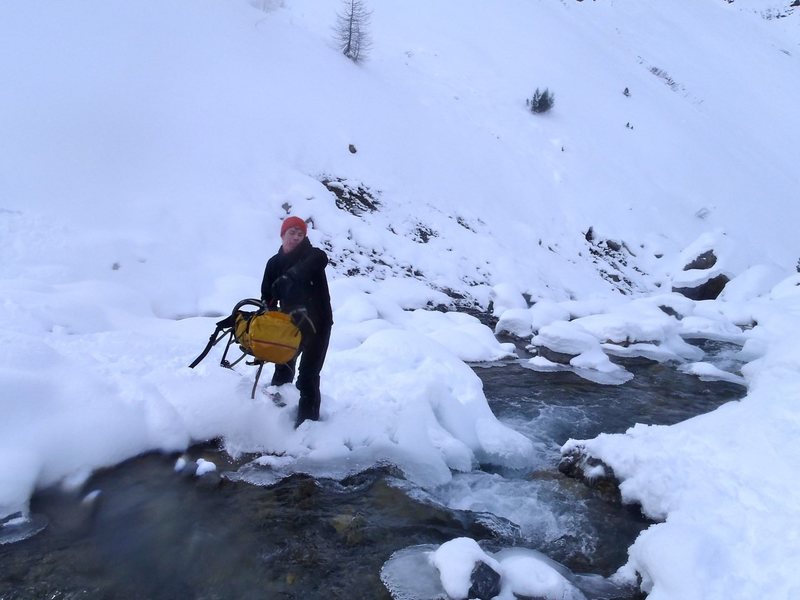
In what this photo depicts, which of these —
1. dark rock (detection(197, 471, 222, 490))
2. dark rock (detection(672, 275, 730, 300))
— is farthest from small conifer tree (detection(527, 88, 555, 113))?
dark rock (detection(197, 471, 222, 490))

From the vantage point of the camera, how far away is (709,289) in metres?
15.2

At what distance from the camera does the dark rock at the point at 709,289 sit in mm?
15172

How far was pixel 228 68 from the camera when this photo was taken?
13953 millimetres

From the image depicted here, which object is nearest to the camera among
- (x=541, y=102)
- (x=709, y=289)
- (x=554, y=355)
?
(x=554, y=355)

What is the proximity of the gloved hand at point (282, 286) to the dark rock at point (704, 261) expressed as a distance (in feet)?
50.6

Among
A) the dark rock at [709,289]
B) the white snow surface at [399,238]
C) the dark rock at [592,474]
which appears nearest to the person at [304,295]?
the white snow surface at [399,238]

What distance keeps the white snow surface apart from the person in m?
0.40

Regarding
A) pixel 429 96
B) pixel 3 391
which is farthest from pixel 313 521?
pixel 429 96

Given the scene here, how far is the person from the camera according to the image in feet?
13.5

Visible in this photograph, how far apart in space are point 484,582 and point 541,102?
21.2m

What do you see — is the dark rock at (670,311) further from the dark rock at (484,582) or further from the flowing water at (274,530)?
the dark rock at (484,582)

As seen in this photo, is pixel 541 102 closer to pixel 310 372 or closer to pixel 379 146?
pixel 379 146

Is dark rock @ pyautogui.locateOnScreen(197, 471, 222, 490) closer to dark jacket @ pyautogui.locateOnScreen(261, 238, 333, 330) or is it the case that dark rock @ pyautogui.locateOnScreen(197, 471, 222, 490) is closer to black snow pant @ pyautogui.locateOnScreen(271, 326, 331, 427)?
black snow pant @ pyautogui.locateOnScreen(271, 326, 331, 427)

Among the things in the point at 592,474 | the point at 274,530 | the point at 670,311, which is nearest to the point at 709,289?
the point at 670,311
